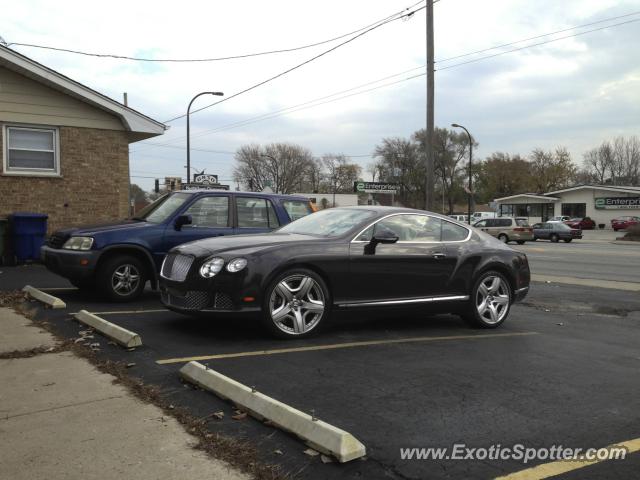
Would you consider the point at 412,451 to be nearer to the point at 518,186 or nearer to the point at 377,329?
the point at 377,329

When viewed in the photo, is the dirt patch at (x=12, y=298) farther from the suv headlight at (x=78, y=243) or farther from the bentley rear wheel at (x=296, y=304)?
the bentley rear wheel at (x=296, y=304)

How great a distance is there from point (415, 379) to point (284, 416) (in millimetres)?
1526

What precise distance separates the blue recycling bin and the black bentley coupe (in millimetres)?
7589

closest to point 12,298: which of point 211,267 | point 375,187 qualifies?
point 211,267

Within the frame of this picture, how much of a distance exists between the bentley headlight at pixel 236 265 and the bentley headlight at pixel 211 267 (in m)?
0.09

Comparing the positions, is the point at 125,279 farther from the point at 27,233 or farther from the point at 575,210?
the point at 575,210

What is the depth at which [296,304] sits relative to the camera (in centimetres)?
573

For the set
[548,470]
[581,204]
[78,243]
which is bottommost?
[548,470]

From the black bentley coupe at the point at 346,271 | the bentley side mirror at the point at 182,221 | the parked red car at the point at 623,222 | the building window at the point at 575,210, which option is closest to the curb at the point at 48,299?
the bentley side mirror at the point at 182,221

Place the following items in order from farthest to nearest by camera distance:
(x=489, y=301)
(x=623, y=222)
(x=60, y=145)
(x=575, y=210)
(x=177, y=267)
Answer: (x=575, y=210) < (x=623, y=222) < (x=60, y=145) < (x=489, y=301) < (x=177, y=267)

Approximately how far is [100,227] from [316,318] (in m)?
3.70

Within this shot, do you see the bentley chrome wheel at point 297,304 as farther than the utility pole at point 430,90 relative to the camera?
No

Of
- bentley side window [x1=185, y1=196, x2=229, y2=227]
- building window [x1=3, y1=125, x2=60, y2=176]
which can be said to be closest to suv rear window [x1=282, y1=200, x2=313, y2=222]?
bentley side window [x1=185, y1=196, x2=229, y2=227]

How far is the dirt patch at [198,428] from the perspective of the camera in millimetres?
2934
